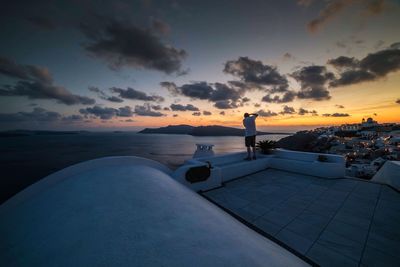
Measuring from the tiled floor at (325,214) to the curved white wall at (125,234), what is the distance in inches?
60.7

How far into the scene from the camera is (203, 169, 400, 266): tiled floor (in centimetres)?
270

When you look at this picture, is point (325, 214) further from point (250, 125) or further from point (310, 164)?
point (250, 125)

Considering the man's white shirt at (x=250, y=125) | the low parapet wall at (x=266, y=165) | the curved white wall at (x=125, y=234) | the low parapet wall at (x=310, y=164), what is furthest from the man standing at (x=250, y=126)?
the curved white wall at (x=125, y=234)

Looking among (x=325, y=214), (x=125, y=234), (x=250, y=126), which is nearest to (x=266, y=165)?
(x=250, y=126)

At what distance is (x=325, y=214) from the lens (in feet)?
12.6

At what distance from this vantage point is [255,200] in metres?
4.64

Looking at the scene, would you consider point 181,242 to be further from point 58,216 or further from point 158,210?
point 58,216

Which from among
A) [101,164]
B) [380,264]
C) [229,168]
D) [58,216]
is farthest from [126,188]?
[229,168]

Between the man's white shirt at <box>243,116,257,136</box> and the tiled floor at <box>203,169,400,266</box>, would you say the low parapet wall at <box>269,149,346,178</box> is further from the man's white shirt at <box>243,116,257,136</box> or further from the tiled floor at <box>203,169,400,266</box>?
the man's white shirt at <box>243,116,257,136</box>

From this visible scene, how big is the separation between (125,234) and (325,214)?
4439mm

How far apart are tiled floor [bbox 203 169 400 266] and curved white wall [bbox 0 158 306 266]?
1.54 m

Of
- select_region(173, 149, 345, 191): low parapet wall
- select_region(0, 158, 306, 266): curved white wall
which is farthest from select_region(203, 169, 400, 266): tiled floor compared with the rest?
select_region(0, 158, 306, 266): curved white wall

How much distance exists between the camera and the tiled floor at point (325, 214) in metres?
2.70

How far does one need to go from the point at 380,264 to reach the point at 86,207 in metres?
4.27
